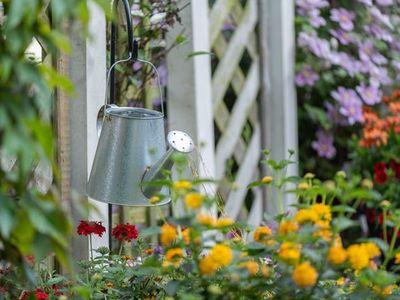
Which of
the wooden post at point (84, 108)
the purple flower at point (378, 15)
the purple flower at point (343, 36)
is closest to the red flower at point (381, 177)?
the purple flower at point (343, 36)

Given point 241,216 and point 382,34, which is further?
point 382,34

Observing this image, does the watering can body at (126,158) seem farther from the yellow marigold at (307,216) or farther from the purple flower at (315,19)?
the purple flower at (315,19)

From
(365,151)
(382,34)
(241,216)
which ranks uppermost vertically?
(382,34)

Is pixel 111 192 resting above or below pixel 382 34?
below

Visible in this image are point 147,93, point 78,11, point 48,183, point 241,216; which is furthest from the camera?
point 241,216

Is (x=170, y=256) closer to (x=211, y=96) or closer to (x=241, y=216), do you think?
(x=211, y=96)

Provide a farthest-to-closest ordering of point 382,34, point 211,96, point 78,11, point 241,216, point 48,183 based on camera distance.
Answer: point 382,34, point 241,216, point 211,96, point 48,183, point 78,11

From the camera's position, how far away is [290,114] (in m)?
3.98

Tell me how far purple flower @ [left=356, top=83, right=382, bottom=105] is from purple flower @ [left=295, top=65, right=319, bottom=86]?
223 millimetres

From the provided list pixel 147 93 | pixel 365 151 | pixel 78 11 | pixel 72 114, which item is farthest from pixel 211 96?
pixel 78 11

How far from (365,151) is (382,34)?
632 mm

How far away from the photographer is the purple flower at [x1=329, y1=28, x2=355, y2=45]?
4.25 meters

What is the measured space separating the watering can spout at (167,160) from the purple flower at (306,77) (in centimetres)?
203

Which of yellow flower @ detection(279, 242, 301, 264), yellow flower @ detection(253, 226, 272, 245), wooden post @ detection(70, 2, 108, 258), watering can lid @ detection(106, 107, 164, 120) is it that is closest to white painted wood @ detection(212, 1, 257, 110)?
wooden post @ detection(70, 2, 108, 258)
